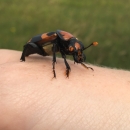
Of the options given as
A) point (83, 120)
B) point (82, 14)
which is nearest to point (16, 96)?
point (83, 120)

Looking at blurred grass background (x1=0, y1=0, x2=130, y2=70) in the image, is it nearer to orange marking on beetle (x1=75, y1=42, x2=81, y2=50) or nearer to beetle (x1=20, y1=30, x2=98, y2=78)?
beetle (x1=20, y1=30, x2=98, y2=78)

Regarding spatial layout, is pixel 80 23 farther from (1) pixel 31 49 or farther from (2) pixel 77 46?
(2) pixel 77 46

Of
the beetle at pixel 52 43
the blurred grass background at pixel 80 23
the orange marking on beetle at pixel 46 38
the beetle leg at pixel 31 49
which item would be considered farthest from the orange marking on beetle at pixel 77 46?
the blurred grass background at pixel 80 23

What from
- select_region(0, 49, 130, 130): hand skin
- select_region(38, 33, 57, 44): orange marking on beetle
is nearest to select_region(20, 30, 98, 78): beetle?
select_region(38, 33, 57, 44): orange marking on beetle

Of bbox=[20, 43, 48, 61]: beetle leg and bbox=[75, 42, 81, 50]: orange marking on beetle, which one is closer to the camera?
bbox=[75, 42, 81, 50]: orange marking on beetle

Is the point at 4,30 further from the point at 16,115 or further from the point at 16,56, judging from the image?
the point at 16,115

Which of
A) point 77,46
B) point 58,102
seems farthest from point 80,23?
point 58,102
